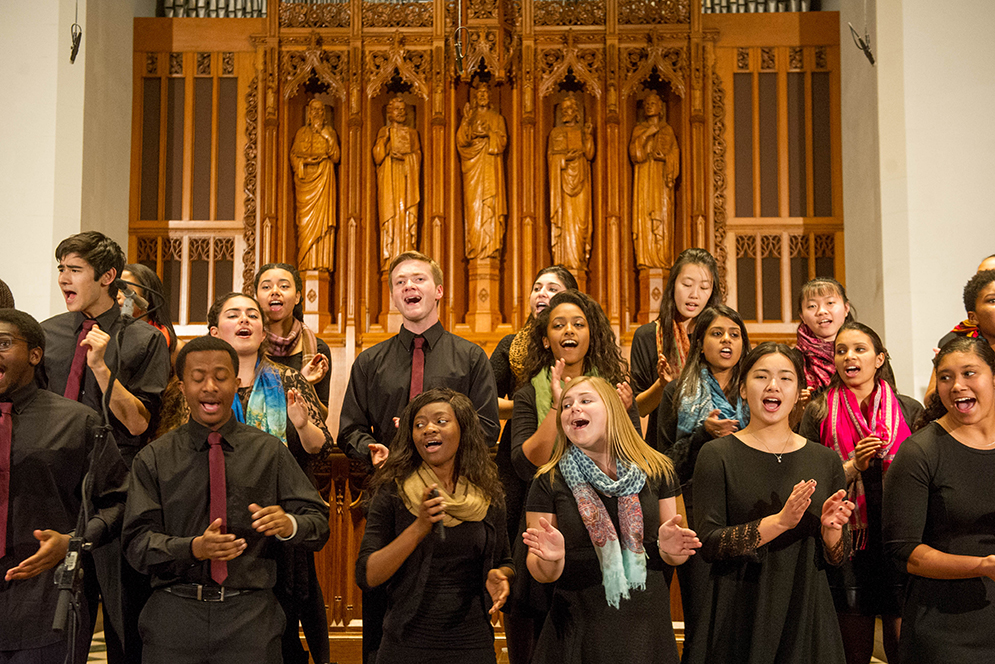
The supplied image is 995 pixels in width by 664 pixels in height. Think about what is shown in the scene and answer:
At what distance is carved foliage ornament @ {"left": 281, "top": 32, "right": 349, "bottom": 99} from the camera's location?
7078 millimetres

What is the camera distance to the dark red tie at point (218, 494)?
104 inches

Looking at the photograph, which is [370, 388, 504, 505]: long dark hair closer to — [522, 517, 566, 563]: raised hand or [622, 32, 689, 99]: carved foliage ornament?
[522, 517, 566, 563]: raised hand

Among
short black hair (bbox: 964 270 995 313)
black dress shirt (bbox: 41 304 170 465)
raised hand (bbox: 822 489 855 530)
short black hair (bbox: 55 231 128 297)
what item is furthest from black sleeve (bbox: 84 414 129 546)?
short black hair (bbox: 964 270 995 313)

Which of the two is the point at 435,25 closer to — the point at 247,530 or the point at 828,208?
the point at 828,208

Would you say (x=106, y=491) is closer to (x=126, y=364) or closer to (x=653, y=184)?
(x=126, y=364)

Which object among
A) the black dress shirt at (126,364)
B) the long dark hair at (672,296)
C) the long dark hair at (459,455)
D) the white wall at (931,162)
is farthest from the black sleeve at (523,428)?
the white wall at (931,162)

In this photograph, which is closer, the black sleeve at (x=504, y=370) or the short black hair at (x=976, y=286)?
the short black hair at (x=976, y=286)

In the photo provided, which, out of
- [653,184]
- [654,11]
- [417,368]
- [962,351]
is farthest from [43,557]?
[654,11]

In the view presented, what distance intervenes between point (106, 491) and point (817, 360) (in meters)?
2.59

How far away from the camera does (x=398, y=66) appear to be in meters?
7.07

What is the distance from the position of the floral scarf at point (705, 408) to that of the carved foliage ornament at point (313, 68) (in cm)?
467

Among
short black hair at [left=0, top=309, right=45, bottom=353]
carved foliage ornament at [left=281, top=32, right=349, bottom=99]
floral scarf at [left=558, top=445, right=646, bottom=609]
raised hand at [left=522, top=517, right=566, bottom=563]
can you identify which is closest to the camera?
raised hand at [left=522, top=517, right=566, bottom=563]

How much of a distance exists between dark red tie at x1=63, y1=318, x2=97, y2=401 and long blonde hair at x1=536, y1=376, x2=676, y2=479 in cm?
164

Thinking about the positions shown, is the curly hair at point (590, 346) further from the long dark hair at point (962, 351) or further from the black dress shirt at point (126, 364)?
the black dress shirt at point (126, 364)
